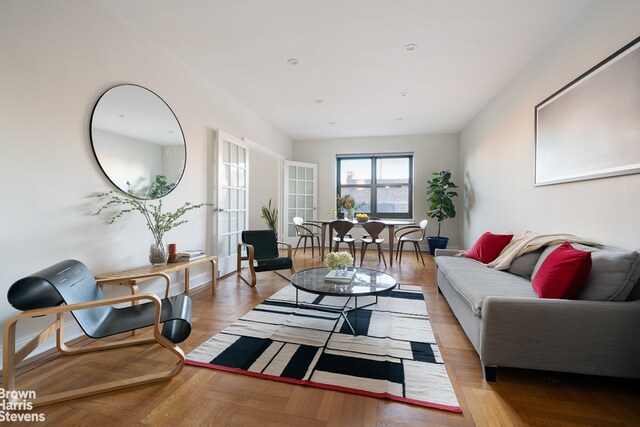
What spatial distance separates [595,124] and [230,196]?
13.1 feet

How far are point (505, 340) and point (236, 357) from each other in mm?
1659

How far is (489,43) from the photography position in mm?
2723

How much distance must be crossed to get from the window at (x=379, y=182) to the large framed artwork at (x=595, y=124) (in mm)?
3737

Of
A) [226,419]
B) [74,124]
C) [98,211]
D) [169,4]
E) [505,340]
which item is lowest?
[226,419]

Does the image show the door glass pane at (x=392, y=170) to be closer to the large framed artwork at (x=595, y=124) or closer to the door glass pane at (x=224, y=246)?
the large framed artwork at (x=595, y=124)

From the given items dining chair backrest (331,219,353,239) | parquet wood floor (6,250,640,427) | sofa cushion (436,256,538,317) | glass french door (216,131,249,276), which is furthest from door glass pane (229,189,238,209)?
sofa cushion (436,256,538,317)

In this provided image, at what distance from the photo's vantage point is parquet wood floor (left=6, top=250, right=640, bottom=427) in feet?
4.29

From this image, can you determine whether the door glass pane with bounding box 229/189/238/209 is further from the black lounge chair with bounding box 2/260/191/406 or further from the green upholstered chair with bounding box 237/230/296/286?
the black lounge chair with bounding box 2/260/191/406

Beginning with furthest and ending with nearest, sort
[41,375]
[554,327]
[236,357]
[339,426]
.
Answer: [236,357] < [41,375] < [554,327] < [339,426]

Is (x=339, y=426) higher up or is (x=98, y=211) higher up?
(x=98, y=211)

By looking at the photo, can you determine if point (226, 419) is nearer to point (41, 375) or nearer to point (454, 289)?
point (41, 375)

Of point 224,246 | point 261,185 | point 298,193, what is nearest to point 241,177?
point 224,246

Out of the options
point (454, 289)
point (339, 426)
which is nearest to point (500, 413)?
point (339, 426)

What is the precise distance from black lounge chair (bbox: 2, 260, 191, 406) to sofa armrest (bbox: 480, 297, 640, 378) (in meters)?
1.82
